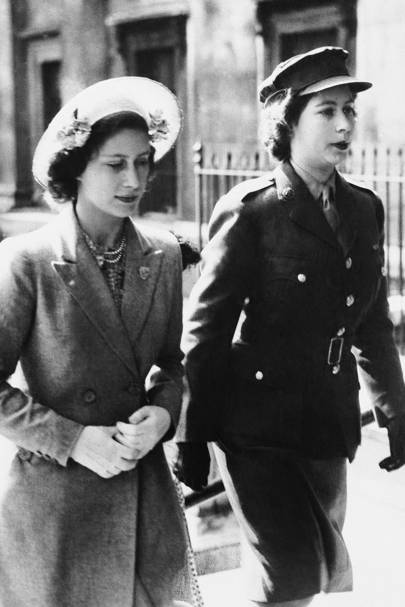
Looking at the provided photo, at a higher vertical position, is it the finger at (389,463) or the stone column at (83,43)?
the stone column at (83,43)

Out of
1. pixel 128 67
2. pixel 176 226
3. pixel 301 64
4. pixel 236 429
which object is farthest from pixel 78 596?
pixel 128 67

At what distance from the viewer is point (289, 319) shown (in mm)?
3178

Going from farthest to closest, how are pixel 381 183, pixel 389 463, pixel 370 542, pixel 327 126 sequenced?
1. pixel 381 183
2. pixel 370 542
3. pixel 389 463
4. pixel 327 126

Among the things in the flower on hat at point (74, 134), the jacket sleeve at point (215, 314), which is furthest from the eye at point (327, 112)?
the flower on hat at point (74, 134)

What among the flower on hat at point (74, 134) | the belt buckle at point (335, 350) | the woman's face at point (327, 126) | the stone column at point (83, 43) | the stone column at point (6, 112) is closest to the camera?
the flower on hat at point (74, 134)

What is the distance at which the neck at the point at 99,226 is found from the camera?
2682 millimetres

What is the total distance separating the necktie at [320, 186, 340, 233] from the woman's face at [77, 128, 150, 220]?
881mm

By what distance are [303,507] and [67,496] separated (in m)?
0.92

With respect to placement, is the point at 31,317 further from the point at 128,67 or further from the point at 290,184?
the point at 128,67

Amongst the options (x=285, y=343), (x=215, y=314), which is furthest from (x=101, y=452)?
(x=285, y=343)

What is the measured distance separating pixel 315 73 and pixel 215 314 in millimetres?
844

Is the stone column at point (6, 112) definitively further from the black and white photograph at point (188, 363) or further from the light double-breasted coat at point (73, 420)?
the light double-breasted coat at point (73, 420)

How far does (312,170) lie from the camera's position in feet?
10.7

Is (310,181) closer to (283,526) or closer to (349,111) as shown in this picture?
(349,111)
